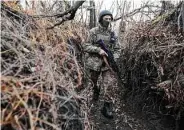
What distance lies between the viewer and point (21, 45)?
3.55 meters

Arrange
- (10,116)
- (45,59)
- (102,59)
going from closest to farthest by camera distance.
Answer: (10,116) < (45,59) < (102,59)

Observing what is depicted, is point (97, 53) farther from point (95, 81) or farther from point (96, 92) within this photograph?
point (96, 92)

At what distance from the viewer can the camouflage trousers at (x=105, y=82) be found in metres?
7.41

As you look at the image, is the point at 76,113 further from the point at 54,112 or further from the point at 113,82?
the point at 113,82

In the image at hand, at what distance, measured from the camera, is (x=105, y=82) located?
27.2 ft

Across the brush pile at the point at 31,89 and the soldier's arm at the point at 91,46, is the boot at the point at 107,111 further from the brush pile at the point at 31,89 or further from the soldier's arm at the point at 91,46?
the brush pile at the point at 31,89

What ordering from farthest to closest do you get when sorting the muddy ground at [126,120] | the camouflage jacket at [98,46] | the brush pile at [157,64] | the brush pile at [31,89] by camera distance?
the camouflage jacket at [98,46], the muddy ground at [126,120], the brush pile at [157,64], the brush pile at [31,89]

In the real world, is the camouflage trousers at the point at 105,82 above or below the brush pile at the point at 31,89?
below

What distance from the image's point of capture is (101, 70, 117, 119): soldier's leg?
7.33m

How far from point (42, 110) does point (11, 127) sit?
0.25 m

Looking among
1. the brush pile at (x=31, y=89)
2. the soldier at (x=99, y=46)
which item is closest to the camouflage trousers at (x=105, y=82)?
the soldier at (x=99, y=46)

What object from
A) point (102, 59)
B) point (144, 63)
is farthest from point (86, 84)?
point (144, 63)

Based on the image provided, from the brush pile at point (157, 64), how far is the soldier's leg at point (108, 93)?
316mm

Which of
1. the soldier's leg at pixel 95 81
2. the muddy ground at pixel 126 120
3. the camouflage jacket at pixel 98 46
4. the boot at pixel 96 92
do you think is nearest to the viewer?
the muddy ground at pixel 126 120
